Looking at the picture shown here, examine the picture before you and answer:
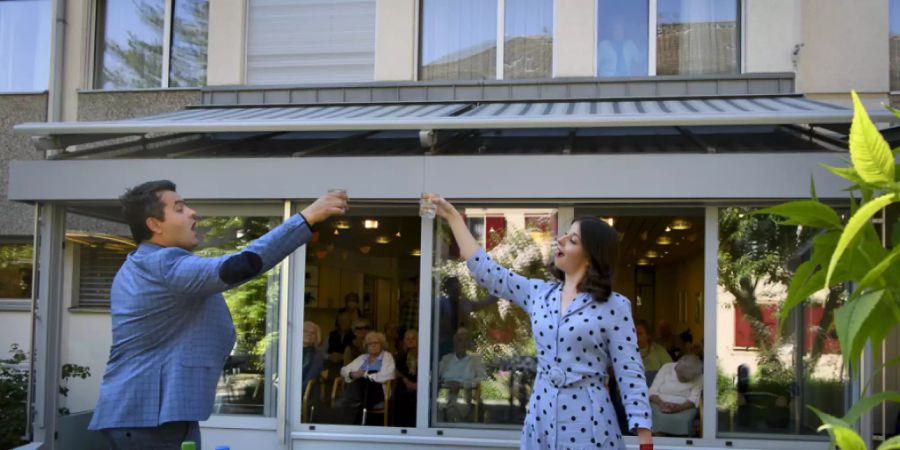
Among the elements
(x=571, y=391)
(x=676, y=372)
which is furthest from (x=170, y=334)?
(x=676, y=372)

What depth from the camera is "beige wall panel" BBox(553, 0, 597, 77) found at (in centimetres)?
896

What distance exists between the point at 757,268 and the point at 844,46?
3.23m

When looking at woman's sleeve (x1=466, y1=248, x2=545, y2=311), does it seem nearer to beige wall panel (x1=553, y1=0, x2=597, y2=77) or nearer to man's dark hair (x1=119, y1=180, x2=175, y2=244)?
man's dark hair (x1=119, y1=180, x2=175, y2=244)

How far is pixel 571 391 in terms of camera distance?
3539 mm

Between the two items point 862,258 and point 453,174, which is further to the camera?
point 453,174

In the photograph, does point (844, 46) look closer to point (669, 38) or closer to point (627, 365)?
point (669, 38)

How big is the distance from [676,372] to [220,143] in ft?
14.0

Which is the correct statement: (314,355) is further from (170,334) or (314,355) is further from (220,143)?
(170,334)

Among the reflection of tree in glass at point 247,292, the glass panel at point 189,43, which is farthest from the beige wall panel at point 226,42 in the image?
the reflection of tree in glass at point 247,292

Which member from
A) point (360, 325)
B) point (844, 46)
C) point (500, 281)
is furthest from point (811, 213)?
point (844, 46)

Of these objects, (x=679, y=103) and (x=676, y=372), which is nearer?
(x=676, y=372)

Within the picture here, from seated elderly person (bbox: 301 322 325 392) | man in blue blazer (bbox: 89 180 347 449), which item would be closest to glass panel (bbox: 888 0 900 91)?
seated elderly person (bbox: 301 322 325 392)

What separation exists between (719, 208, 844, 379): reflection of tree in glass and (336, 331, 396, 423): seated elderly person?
2780 mm

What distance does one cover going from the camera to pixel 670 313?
9.02m
